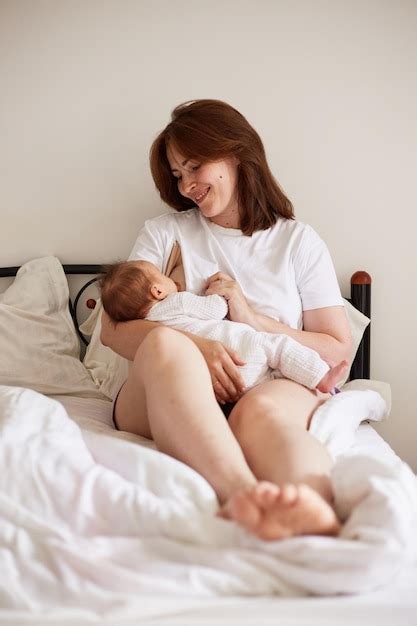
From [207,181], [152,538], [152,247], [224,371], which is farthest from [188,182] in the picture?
[152,538]

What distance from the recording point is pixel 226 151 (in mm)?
1854

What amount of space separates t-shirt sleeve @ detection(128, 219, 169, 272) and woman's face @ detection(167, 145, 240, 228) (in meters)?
0.14

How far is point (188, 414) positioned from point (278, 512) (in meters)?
0.30

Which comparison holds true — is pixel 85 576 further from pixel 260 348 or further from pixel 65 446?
pixel 260 348

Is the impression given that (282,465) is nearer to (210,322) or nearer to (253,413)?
(253,413)

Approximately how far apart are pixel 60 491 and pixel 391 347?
60.7 inches

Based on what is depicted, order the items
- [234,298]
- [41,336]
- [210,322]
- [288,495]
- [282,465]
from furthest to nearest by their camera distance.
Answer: [41,336] → [234,298] → [210,322] → [282,465] → [288,495]

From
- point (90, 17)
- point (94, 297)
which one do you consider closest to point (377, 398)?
point (94, 297)

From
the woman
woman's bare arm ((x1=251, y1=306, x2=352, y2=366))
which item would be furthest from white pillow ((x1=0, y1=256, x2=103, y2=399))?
woman's bare arm ((x1=251, y1=306, x2=352, y2=366))

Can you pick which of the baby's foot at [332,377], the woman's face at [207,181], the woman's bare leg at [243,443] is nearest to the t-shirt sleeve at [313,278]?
the woman's face at [207,181]

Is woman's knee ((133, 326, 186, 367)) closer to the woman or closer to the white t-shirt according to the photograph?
the woman

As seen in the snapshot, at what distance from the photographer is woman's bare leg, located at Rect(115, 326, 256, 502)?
3.66 ft

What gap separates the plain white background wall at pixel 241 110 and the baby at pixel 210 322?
68 centimetres

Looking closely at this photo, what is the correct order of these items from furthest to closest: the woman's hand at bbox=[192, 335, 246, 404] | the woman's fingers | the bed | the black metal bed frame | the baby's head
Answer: the black metal bed frame
the woman's fingers
the baby's head
the woman's hand at bbox=[192, 335, 246, 404]
the bed
